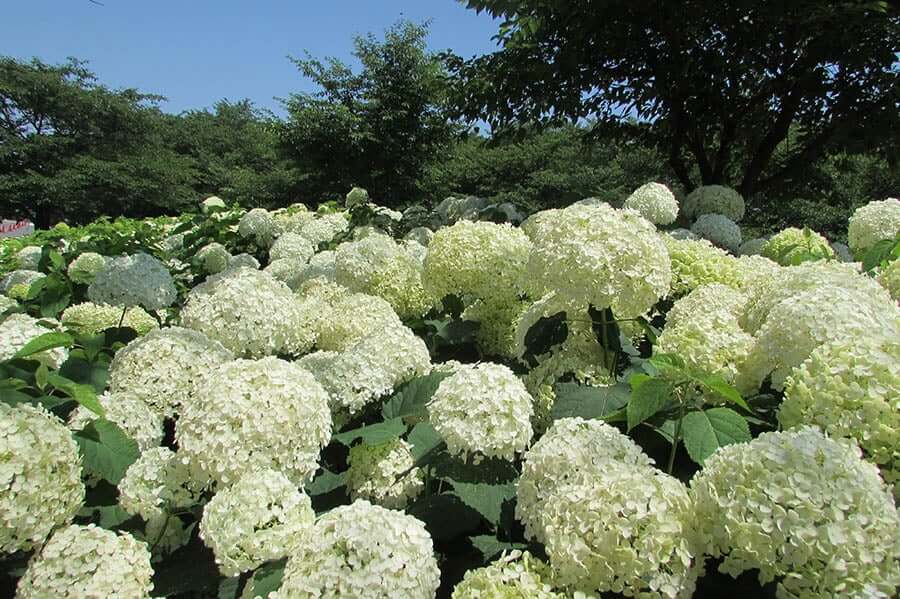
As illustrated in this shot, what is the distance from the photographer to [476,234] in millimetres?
2291

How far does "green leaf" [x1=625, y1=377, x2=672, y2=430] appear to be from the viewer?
4.04 ft

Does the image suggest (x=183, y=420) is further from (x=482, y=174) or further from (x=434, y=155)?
(x=482, y=174)

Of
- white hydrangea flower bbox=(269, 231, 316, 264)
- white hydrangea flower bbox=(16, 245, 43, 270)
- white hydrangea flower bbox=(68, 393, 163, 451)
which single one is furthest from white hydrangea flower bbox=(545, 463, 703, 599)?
white hydrangea flower bbox=(16, 245, 43, 270)

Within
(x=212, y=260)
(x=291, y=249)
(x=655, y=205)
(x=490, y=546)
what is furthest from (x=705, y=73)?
(x=490, y=546)

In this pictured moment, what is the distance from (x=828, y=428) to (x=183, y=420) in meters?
1.27

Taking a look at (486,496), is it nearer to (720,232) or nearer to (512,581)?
(512,581)

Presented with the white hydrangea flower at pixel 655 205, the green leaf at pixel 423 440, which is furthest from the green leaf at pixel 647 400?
the white hydrangea flower at pixel 655 205

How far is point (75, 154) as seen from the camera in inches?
1401

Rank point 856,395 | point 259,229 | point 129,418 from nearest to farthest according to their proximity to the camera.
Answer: point 856,395 → point 129,418 → point 259,229

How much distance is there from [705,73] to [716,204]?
2.08m

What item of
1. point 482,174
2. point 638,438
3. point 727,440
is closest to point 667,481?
point 727,440

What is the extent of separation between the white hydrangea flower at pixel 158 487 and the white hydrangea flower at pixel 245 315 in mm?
596

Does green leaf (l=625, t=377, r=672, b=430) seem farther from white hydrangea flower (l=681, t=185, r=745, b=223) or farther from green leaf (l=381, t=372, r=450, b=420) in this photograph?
white hydrangea flower (l=681, t=185, r=745, b=223)

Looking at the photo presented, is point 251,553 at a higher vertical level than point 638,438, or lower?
lower
